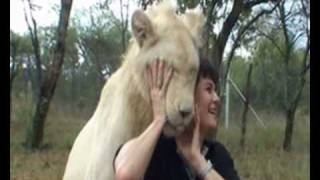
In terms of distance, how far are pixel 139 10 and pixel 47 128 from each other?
14.5m

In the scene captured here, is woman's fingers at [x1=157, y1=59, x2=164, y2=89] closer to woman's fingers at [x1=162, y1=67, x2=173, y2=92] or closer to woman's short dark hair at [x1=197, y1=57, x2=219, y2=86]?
woman's fingers at [x1=162, y1=67, x2=173, y2=92]

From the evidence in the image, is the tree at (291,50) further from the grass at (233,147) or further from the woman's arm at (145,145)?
the woman's arm at (145,145)

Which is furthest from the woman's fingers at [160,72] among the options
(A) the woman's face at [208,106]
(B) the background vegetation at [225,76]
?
(B) the background vegetation at [225,76]

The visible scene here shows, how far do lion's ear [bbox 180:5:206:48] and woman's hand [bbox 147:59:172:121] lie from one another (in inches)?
9.2

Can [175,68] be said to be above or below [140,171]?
above

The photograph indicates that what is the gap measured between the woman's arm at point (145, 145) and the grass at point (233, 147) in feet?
21.8

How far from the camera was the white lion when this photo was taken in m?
2.67

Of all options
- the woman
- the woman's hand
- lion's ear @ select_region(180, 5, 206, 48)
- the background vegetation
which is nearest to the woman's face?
the woman

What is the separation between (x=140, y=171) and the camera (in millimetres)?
2354

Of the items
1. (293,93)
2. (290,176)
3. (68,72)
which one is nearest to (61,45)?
(290,176)

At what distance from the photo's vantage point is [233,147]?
14.9 meters

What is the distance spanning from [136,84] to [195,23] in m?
0.30

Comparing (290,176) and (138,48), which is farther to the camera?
(290,176)
